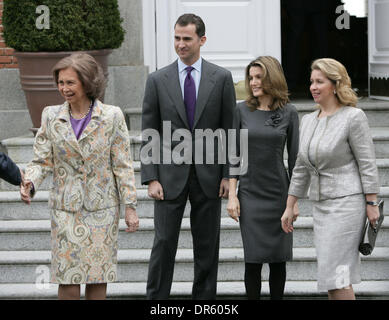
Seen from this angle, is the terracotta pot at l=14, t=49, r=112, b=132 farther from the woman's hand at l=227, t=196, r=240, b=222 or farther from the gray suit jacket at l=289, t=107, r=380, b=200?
the gray suit jacket at l=289, t=107, r=380, b=200

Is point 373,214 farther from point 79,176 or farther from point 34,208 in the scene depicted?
point 34,208

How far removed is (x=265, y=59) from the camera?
553 cm

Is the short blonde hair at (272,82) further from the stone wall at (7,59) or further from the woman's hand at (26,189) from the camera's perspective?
the stone wall at (7,59)

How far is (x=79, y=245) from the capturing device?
4949mm

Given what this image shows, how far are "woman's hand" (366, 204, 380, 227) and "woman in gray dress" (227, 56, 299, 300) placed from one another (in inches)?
27.0

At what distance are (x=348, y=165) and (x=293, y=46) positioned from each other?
224 inches

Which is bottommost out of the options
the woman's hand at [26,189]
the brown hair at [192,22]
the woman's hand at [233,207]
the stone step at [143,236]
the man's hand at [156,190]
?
the stone step at [143,236]

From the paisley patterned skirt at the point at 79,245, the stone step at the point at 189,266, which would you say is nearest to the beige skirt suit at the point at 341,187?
the paisley patterned skirt at the point at 79,245

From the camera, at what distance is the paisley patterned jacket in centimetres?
494

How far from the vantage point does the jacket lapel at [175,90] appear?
220 inches

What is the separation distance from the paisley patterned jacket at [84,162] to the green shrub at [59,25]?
2.84m

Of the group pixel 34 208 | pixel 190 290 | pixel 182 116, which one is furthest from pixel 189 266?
pixel 182 116

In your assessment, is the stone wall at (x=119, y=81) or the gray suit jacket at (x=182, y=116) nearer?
the gray suit jacket at (x=182, y=116)

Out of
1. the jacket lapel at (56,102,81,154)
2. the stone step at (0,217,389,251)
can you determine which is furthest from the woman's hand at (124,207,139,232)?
the stone step at (0,217,389,251)
